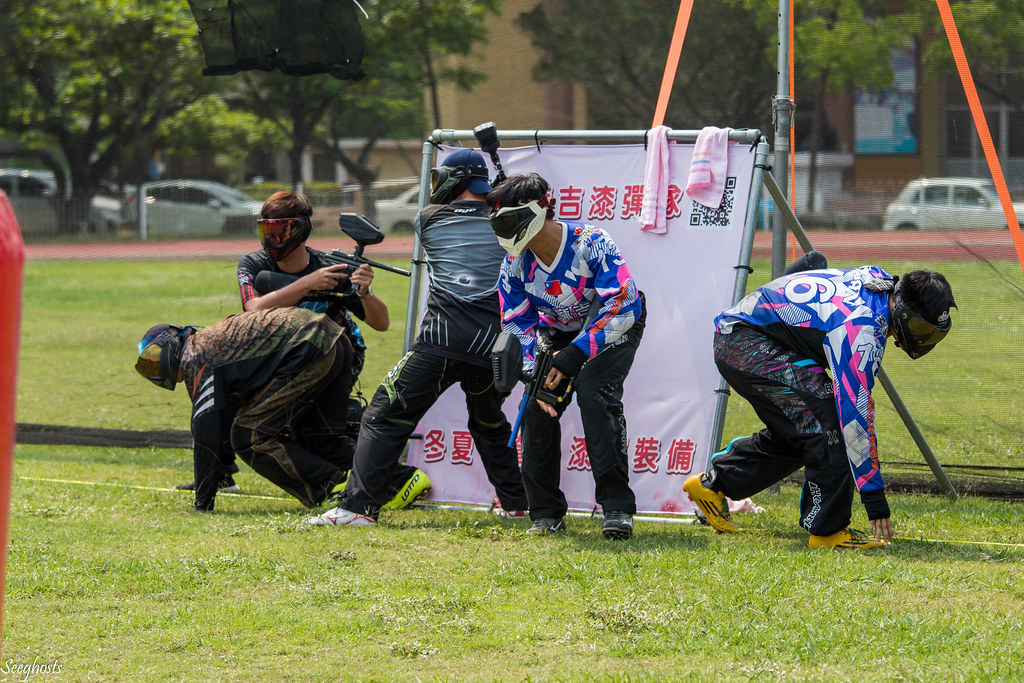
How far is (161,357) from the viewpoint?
6.01 metres

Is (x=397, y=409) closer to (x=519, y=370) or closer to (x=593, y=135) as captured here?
(x=519, y=370)

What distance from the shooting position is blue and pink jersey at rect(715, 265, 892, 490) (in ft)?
15.3

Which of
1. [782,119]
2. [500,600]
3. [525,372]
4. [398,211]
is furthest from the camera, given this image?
[398,211]

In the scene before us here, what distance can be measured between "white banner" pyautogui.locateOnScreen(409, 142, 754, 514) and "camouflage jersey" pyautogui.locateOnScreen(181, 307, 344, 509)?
3.65 ft

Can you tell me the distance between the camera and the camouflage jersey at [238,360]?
19.0 feet

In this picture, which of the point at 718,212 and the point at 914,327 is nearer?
the point at 914,327

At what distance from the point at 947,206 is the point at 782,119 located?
2596 millimetres

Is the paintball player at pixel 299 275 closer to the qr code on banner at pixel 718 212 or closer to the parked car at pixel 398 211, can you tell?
the qr code on banner at pixel 718 212

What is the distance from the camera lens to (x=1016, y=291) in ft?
21.6

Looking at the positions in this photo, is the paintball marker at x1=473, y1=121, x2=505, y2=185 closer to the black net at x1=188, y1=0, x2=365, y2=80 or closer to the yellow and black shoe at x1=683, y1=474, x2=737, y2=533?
the yellow and black shoe at x1=683, y1=474, x2=737, y2=533

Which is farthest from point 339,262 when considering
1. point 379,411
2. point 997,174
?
point 997,174

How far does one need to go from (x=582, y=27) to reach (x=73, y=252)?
925 cm

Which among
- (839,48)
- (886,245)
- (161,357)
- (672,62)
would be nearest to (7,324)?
(161,357)

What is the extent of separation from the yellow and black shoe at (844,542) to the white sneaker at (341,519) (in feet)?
6.73
